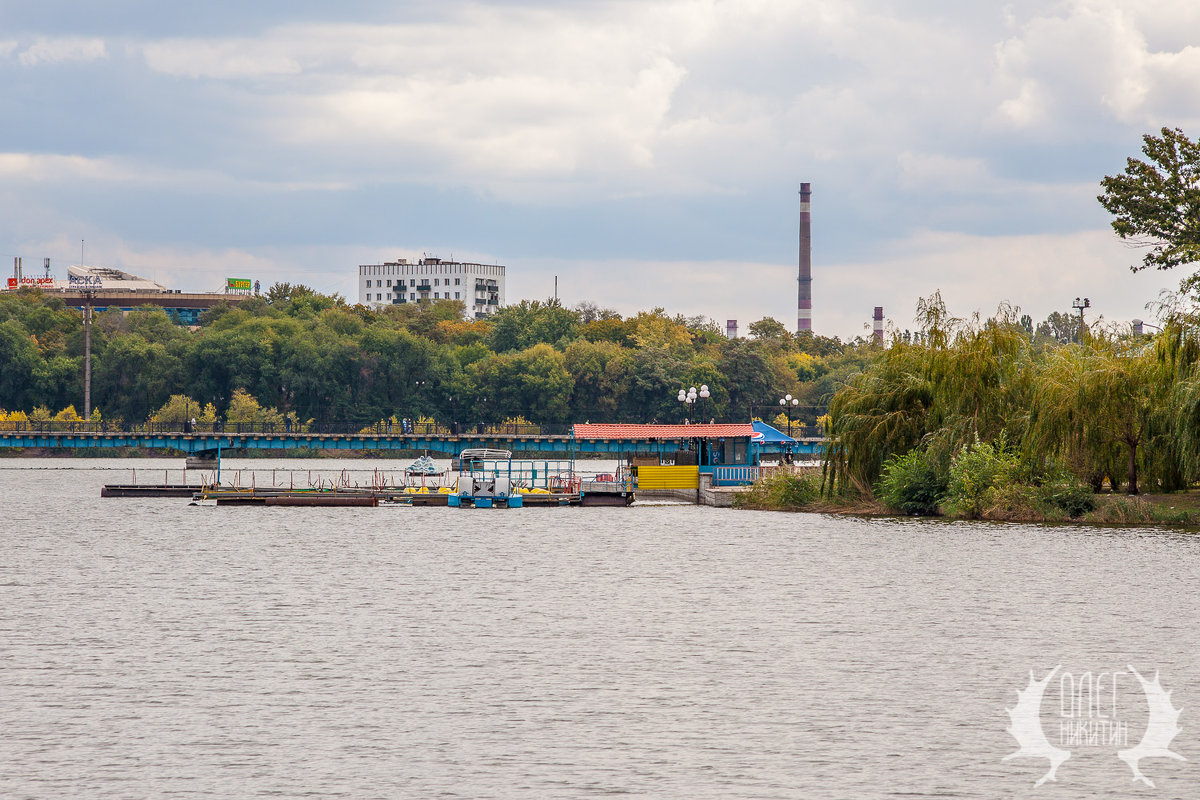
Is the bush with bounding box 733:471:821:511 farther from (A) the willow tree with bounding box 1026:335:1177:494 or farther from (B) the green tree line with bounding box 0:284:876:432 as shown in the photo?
(B) the green tree line with bounding box 0:284:876:432

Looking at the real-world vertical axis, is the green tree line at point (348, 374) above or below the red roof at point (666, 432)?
above

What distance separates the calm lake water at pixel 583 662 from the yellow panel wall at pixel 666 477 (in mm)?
27598

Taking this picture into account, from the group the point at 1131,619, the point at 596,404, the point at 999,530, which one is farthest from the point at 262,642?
the point at 596,404

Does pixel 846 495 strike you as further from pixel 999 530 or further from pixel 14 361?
pixel 14 361

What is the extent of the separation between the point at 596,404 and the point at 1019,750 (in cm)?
16526

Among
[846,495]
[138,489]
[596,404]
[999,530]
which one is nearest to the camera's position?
[999,530]

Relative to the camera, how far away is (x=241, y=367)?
6885 inches

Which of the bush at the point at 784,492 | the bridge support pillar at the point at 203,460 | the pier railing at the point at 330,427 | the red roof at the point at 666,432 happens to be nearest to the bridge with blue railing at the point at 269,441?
the bridge support pillar at the point at 203,460

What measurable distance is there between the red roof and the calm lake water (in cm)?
2581

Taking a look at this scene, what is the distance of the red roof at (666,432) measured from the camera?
8944cm

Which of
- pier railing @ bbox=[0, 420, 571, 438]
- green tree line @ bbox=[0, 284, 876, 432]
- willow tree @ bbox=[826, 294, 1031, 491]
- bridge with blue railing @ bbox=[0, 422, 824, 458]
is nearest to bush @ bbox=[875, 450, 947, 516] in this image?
willow tree @ bbox=[826, 294, 1031, 491]

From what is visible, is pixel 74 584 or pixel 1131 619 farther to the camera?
pixel 74 584

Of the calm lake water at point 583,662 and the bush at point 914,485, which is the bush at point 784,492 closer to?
the bush at point 914,485

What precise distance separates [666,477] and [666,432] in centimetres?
346
